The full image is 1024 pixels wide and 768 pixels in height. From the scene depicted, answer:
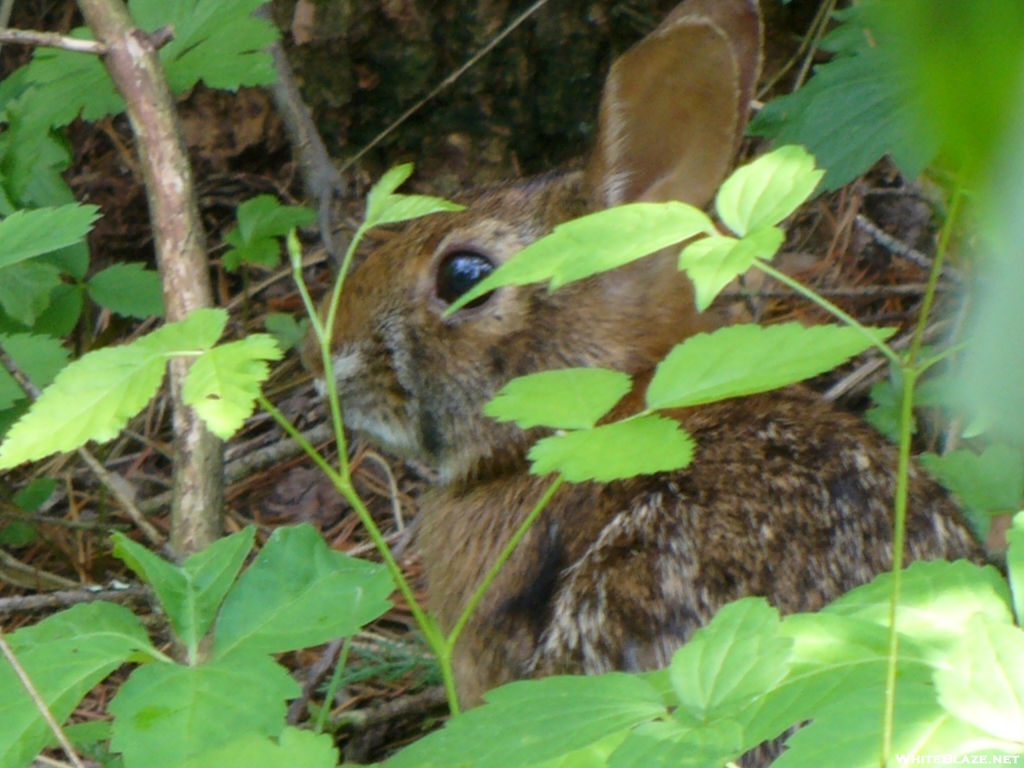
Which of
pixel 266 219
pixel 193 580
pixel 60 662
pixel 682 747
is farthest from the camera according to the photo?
pixel 266 219

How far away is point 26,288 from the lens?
9.50ft

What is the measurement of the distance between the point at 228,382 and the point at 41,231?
24.3 inches

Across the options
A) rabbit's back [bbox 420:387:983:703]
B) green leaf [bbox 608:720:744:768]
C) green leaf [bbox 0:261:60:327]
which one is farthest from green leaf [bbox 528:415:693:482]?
green leaf [bbox 0:261:60:327]

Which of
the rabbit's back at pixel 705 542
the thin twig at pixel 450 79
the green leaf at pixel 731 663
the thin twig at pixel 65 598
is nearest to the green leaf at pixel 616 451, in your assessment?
the green leaf at pixel 731 663

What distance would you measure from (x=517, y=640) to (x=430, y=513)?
20.7 inches

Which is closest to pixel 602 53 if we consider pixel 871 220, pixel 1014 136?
pixel 871 220

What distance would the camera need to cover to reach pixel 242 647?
1.64 metres

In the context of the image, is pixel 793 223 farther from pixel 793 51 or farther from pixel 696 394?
pixel 696 394

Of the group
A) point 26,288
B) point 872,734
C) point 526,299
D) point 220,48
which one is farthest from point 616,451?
point 26,288

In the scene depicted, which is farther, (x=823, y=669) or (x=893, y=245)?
(x=893, y=245)

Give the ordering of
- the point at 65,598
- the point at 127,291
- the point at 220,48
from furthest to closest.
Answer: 1. the point at 127,291
2. the point at 220,48
3. the point at 65,598

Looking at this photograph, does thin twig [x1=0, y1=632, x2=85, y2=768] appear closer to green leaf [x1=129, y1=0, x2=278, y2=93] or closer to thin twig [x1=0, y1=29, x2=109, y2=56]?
thin twig [x1=0, y1=29, x2=109, y2=56]

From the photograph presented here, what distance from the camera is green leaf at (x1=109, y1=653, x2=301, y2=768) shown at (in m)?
1.48

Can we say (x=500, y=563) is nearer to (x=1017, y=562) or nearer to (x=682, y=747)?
(x=682, y=747)
